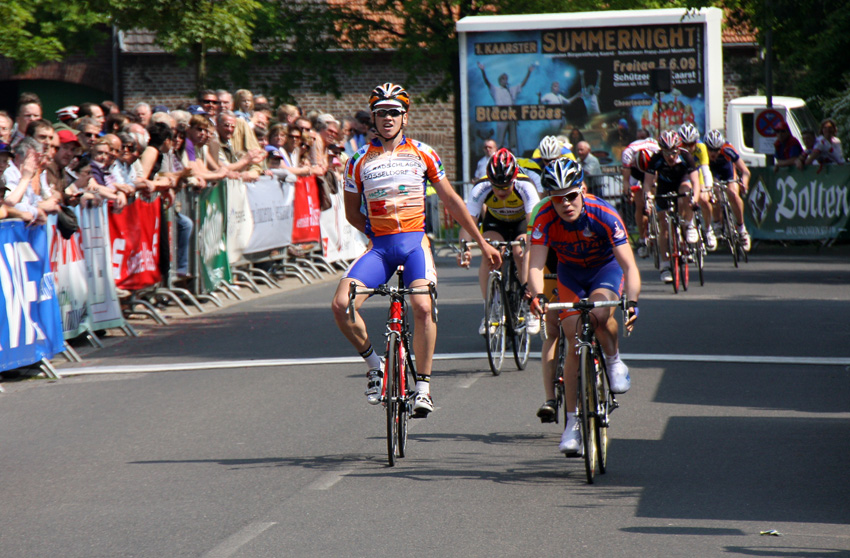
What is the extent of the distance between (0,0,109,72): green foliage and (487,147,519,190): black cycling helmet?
10.9m

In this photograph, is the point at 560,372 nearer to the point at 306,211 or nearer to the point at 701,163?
the point at 701,163

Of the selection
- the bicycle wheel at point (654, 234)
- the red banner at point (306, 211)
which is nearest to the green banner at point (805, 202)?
the bicycle wheel at point (654, 234)

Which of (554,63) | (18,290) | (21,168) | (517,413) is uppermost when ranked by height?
(554,63)

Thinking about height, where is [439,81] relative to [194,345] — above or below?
above

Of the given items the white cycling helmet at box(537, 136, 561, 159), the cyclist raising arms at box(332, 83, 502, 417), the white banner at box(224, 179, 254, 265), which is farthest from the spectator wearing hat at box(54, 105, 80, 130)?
the cyclist raising arms at box(332, 83, 502, 417)

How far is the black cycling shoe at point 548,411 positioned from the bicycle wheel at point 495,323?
2543 millimetres

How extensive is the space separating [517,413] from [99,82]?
30331mm

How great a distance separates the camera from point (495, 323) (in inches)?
422

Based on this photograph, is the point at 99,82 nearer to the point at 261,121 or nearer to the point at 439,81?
the point at 439,81

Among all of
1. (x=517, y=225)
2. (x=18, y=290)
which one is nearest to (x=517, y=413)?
(x=517, y=225)

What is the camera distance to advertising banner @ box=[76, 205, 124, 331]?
Result: 1226cm

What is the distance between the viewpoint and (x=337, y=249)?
20672 millimetres

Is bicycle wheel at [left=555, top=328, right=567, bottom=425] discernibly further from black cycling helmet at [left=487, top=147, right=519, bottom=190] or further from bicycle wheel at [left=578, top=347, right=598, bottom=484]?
black cycling helmet at [left=487, top=147, right=519, bottom=190]

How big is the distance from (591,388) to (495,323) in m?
3.79
